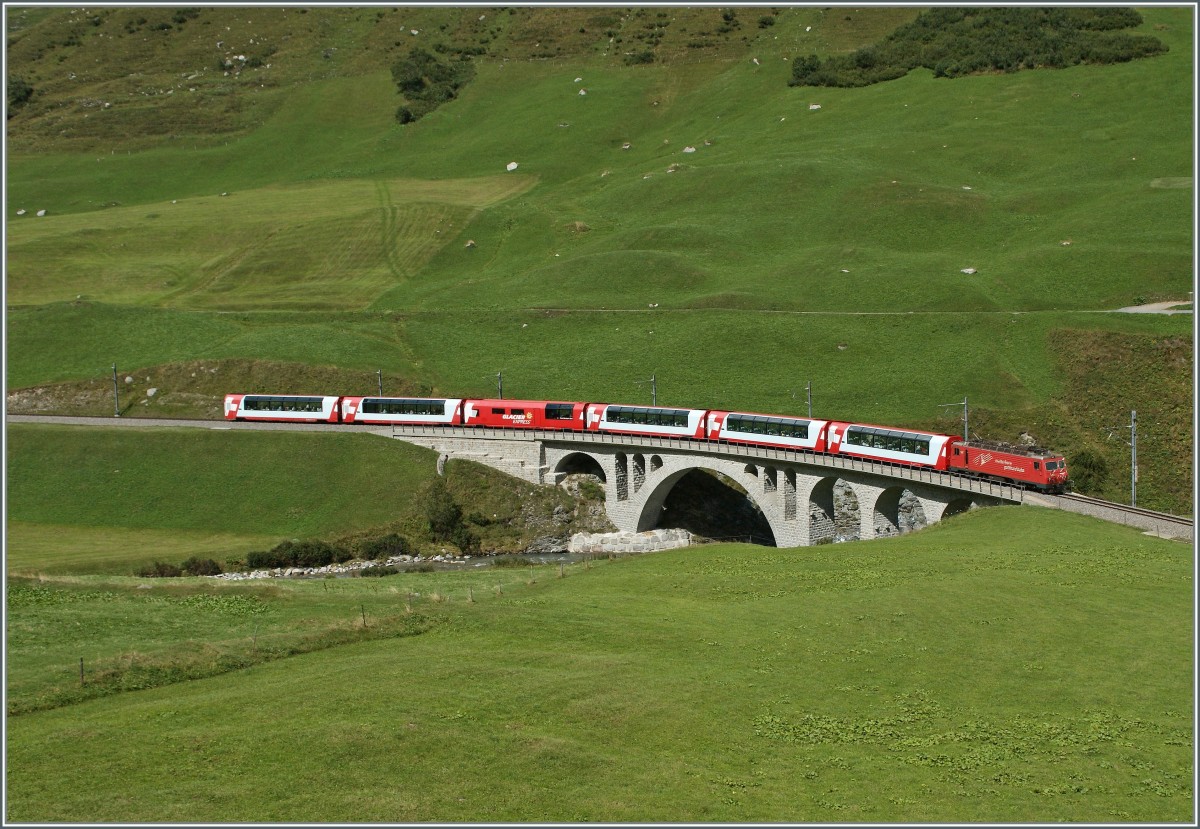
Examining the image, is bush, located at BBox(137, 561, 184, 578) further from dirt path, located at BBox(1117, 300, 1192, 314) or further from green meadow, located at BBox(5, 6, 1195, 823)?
dirt path, located at BBox(1117, 300, 1192, 314)

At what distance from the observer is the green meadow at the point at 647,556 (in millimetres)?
38562

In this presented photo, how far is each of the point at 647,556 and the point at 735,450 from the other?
16557 mm

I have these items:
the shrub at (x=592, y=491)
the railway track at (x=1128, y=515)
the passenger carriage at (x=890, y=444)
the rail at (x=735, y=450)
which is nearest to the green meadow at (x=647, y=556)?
the shrub at (x=592, y=491)

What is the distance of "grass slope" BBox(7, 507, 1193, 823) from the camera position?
36.2m

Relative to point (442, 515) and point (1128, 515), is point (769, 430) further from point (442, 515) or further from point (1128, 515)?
point (442, 515)

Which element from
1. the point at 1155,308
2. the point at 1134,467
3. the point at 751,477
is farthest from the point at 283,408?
the point at 1155,308

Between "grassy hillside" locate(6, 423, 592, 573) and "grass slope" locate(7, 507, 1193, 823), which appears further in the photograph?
"grassy hillside" locate(6, 423, 592, 573)

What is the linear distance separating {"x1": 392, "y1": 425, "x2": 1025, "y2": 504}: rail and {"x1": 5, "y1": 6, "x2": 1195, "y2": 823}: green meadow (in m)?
4.90

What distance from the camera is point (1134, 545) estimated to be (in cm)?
6638

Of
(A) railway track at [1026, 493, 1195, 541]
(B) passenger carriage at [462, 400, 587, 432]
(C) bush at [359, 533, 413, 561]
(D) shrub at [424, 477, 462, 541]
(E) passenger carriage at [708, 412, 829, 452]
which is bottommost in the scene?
(C) bush at [359, 533, 413, 561]

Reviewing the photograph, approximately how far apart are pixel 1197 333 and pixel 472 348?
7157 cm

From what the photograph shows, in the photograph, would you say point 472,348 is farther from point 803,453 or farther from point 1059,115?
point 1059,115

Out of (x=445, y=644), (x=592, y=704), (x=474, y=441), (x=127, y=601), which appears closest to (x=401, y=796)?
(x=592, y=704)

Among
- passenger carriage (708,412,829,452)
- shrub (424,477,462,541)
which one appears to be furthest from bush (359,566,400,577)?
passenger carriage (708,412,829,452)
